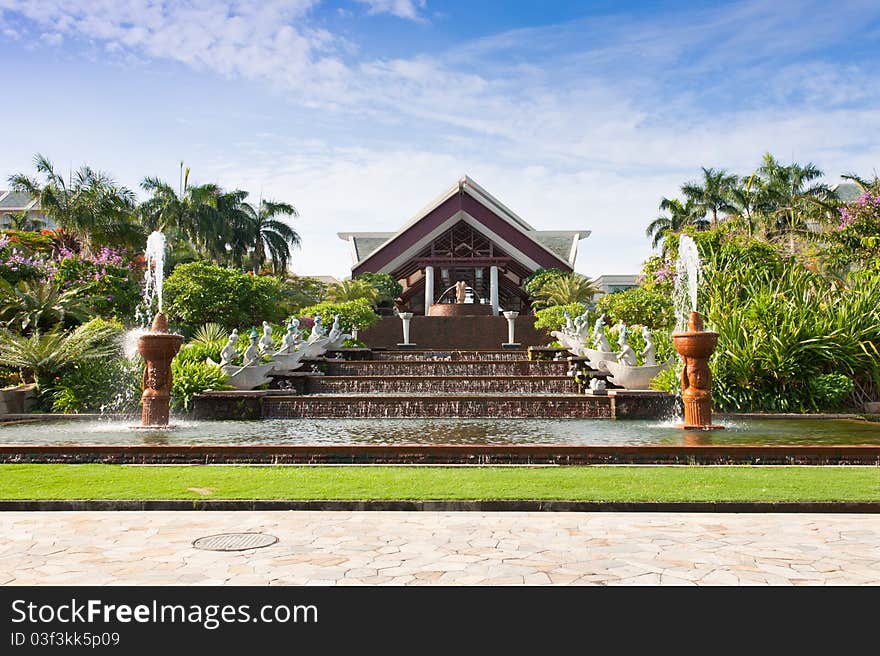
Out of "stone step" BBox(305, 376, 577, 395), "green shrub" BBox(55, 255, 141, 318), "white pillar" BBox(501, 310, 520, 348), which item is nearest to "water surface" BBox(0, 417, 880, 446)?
"stone step" BBox(305, 376, 577, 395)

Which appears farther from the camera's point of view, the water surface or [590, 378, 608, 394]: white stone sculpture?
[590, 378, 608, 394]: white stone sculpture

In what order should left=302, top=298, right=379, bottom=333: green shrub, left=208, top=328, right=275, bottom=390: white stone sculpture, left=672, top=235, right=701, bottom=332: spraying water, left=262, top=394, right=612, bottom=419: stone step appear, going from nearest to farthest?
left=262, top=394, right=612, bottom=419: stone step < left=208, top=328, right=275, bottom=390: white stone sculpture < left=672, top=235, right=701, bottom=332: spraying water < left=302, top=298, right=379, bottom=333: green shrub

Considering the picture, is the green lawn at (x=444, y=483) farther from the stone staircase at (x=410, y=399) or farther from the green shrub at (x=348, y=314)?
the green shrub at (x=348, y=314)

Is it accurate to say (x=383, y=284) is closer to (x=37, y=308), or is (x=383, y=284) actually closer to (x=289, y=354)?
(x=289, y=354)

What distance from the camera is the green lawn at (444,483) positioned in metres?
5.88

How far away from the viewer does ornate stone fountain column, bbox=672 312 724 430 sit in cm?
1055

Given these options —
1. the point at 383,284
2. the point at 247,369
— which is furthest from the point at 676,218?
the point at 247,369

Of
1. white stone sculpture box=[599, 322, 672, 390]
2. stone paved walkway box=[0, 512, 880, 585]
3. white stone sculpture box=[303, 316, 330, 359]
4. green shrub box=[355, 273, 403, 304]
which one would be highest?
green shrub box=[355, 273, 403, 304]

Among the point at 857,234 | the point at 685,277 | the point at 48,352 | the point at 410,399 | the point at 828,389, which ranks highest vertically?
the point at 857,234

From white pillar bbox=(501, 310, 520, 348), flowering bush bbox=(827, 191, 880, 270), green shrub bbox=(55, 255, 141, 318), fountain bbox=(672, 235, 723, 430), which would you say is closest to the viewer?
fountain bbox=(672, 235, 723, 430)

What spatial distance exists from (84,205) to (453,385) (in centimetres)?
1864

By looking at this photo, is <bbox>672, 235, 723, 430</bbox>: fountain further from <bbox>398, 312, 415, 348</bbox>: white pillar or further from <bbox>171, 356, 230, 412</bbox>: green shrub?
<bbox>398, 312, 415, 348</bbox>: white pillar

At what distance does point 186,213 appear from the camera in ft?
124

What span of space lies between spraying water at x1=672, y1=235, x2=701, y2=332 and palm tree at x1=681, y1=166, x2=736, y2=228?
25.0 meters
